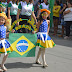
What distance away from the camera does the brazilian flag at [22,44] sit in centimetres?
454

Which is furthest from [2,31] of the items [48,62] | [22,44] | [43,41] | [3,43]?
[48,62]

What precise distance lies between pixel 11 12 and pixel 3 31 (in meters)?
4.77

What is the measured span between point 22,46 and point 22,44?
0.05 m

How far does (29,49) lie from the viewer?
4645 millimetres

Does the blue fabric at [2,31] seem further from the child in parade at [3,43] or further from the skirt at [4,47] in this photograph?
the skirt at [4,47]

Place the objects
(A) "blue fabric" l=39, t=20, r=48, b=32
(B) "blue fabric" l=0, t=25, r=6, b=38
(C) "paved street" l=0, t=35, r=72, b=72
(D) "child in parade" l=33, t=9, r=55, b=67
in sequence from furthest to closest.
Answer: (A) "blue fabric" l=39, t=20, r=48, b=32, (D) "child in parade" l=33, t=9, r=55, b=67, (C) "paved street" l=0, t=35, r=72, b=72, (B) "blue fabric" l=0, t=25, r=6, b=38

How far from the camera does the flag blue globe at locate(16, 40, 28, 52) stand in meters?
4.57

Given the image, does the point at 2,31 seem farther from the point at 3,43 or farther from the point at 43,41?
the point at 43,41

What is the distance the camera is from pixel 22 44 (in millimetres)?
4602

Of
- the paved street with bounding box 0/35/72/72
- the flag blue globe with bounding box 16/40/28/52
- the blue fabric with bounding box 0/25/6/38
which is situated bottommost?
the paved street with bounding box 0/35/72/72

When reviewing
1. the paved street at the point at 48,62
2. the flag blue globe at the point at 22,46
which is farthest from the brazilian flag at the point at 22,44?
the paved street at the point at 48,62

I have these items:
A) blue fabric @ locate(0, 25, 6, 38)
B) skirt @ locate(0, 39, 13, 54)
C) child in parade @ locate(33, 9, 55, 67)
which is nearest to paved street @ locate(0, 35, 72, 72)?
child in parade @ locate(33, 9, 55, 67)

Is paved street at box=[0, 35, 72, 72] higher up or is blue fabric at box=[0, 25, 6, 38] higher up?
blue fabric at box=[0, 25, 6, 38]

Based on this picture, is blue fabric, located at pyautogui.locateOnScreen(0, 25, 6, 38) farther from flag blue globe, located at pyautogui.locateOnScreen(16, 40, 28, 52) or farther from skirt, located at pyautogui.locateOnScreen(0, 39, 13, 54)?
flag blue globe, located at pyautogui.locateOnScreen(16, 40, 28, 52)
